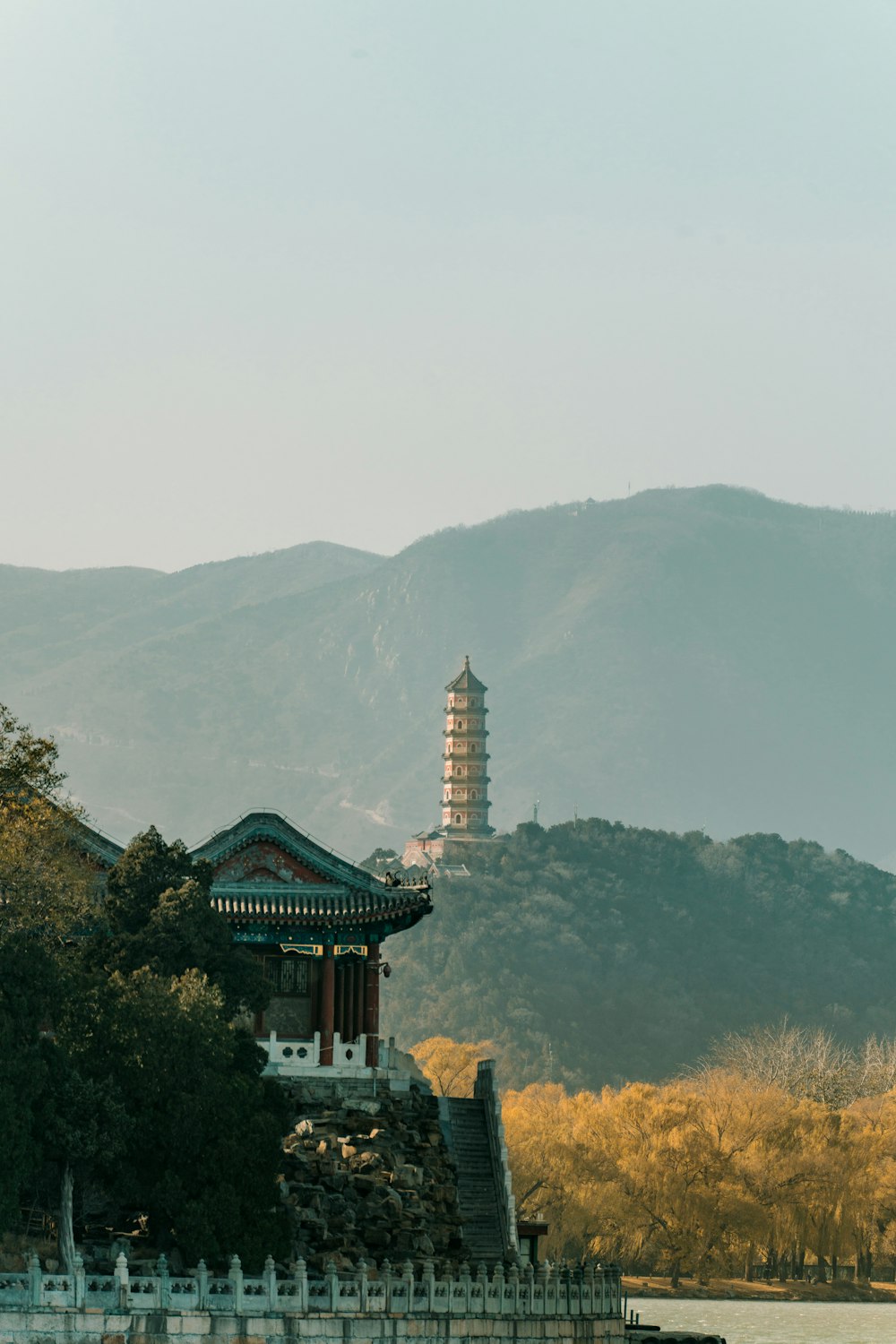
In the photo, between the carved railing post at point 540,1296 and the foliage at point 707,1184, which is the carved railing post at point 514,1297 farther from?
the foliage at point 707,1184

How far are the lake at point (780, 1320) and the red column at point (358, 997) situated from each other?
53.0ft

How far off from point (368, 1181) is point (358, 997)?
26.2ft

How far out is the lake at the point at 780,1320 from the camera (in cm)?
6744

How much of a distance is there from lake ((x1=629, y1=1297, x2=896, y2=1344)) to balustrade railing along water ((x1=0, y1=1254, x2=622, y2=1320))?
68.0ft

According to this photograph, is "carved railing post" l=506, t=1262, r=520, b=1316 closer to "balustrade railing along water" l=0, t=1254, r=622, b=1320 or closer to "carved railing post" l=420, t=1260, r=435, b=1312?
"balustrade railing along water" l=0, t=1254, r=622, b=1320

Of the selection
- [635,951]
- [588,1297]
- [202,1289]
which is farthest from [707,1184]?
[635,951]

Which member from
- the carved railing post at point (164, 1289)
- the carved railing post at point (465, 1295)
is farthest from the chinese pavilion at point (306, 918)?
the carved railing post at point (164, 1289)

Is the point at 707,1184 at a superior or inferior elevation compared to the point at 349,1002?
inferior

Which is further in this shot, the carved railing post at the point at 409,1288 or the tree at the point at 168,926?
the tree at the point at 168,926

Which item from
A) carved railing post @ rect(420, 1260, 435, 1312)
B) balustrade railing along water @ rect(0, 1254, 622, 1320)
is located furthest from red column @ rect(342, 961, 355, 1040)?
carved railing post @ rect(420, 1260, 435, 1312)

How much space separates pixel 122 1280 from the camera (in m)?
36.8

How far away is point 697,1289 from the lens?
260 feet

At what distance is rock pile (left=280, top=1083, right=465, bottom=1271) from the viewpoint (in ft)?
146

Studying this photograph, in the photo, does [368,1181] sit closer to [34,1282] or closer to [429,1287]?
[429,1287]
